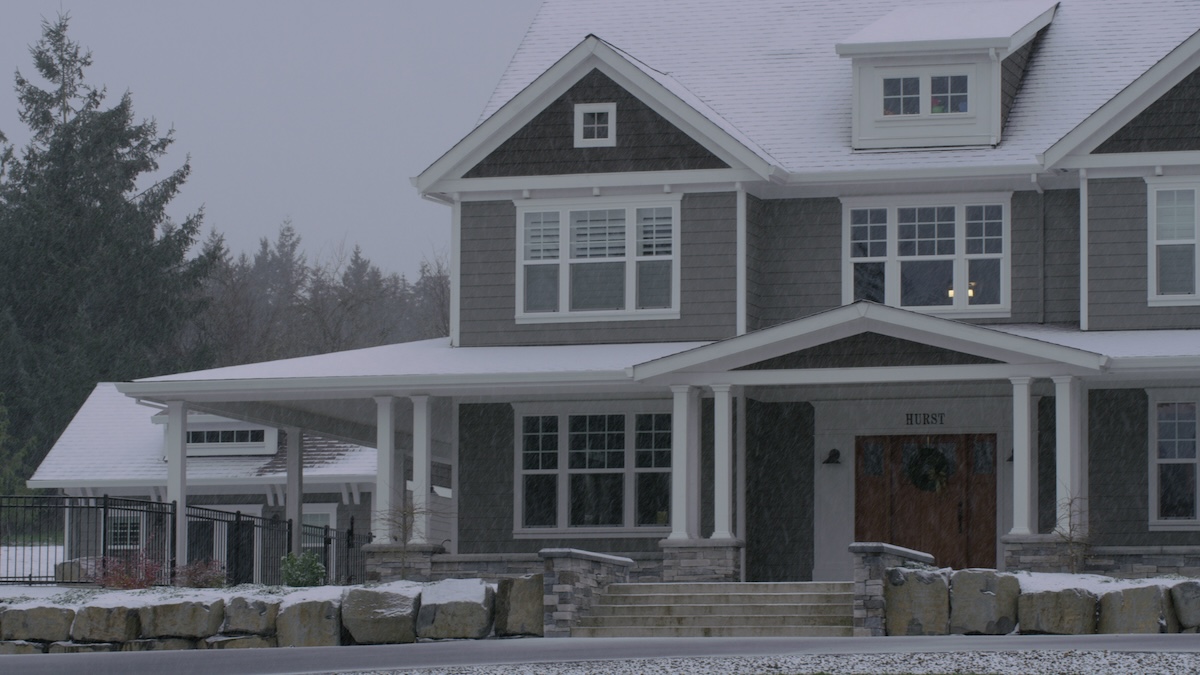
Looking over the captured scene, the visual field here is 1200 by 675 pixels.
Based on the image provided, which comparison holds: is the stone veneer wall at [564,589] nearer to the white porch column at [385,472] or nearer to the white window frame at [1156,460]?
the white porch column at [385,472]

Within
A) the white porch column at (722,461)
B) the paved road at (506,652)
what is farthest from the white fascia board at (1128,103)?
the paved road at (506,652)

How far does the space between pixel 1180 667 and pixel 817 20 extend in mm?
14528

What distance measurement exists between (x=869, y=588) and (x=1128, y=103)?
7.79 metres

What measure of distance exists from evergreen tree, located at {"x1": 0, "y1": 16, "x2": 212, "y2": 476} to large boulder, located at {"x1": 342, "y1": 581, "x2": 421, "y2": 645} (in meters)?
34.4

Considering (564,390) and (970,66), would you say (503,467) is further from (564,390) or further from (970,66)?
(970,66)

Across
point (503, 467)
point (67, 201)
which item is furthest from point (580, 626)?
point (67, 201)

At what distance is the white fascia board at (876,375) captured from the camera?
19828mm

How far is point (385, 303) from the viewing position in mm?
77250

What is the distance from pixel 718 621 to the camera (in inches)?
722

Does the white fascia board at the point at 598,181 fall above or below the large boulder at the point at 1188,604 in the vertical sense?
above

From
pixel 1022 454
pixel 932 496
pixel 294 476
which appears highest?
pixel 1022 454

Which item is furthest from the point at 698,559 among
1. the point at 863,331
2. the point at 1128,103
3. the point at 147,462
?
the point at 147,462

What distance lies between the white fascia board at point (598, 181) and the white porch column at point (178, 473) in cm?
436

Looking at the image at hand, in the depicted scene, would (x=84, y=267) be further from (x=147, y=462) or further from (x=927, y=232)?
(x=927, y=232)
